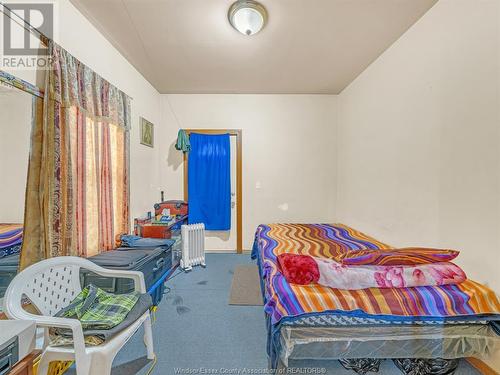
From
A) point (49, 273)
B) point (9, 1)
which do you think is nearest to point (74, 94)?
point (9, 1)

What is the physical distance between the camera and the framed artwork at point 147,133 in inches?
134

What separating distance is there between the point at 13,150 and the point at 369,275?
246 centimetres

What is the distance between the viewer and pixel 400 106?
8.37 ft

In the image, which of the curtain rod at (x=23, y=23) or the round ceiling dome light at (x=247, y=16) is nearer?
the curtain rod at (x=23, y=23)

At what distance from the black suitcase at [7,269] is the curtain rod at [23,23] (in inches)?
57.7

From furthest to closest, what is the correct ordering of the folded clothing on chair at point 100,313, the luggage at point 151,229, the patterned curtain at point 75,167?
the luggage at point 151,229 → the patterned curtain at point 75,167 → the folded clothing on chair at point 100,313

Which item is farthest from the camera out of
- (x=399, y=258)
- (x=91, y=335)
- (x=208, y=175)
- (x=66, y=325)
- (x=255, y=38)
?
(x=208, y=175)

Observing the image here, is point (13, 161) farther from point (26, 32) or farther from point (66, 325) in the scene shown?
point (66, 325)

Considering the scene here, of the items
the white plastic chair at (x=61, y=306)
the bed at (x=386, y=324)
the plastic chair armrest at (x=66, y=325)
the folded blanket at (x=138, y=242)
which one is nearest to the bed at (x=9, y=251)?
the white plastic chair at (x=61, y=306)

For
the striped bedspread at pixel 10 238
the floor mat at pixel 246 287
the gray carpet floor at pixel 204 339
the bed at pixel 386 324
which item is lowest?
the gray carpet floor at pixel 204 339

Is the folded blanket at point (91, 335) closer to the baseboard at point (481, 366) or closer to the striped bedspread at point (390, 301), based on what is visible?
the striped bedspread at point (390, 301)

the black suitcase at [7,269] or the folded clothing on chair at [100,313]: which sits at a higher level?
the black suitcase at [7,269]

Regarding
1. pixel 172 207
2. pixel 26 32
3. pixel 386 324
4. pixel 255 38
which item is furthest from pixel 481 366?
pixel 26 32

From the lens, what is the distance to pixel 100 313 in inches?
57.2
